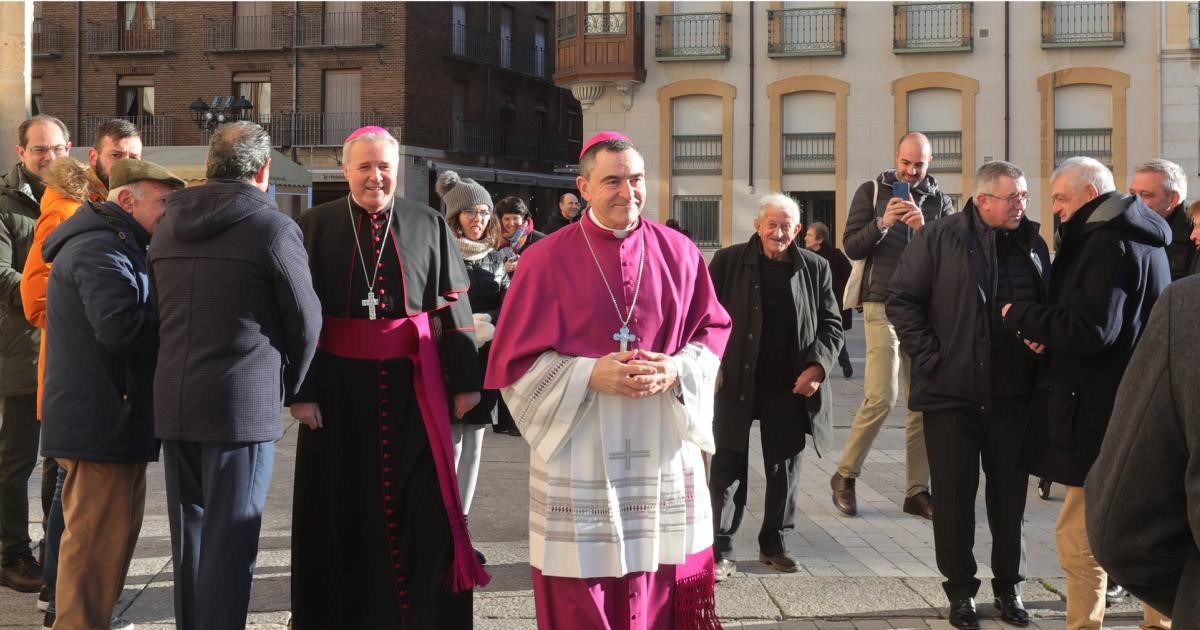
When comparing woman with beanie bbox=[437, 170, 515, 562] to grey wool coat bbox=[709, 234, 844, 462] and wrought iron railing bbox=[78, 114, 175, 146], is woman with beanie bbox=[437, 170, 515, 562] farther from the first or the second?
wrought iron railing bbox=[78, 114, 175, 146]

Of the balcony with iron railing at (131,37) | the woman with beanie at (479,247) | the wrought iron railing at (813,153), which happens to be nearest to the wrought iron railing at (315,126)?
the balcony with iron railing at (131,37)

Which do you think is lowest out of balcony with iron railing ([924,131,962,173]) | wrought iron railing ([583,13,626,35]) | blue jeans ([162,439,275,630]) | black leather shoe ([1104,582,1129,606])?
black leather shoe ([1104,582,1129,606])

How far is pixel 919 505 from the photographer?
7.69 m

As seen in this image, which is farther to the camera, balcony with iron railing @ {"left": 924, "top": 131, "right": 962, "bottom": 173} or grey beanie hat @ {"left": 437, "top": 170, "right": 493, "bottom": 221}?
balcony with iron railing @ {"left": 924, "top": 131, "right": 962, "bottom": 173}

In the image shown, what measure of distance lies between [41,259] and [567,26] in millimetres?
29274

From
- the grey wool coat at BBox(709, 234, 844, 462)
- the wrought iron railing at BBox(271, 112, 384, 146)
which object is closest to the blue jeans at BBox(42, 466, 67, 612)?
the grey wool coat at BBox(709, 234, 844, 462)

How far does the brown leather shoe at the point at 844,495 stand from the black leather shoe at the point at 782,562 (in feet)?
4.58

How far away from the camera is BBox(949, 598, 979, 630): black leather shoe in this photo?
5398 millimetres

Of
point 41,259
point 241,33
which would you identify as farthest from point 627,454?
point 241,33

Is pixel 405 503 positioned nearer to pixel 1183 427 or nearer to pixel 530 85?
pixel 1183 427

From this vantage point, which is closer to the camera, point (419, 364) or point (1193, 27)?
point (419, 364)

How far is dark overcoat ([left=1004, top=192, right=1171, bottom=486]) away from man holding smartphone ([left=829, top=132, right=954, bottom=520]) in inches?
87.7

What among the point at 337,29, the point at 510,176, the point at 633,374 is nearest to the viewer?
the point at 633,374

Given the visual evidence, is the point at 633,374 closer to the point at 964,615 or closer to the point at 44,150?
the point at 964,615
